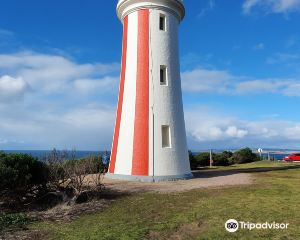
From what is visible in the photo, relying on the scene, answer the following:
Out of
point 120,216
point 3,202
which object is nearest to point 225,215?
point 120,216

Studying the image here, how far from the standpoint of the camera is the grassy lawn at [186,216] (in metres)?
7.94

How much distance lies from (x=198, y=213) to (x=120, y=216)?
249 cm

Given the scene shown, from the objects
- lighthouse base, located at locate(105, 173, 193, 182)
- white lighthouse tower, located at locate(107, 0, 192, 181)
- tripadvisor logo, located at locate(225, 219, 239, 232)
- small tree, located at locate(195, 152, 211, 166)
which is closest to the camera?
tripadvisor logo, located at locate(225, 219, 239, 232)

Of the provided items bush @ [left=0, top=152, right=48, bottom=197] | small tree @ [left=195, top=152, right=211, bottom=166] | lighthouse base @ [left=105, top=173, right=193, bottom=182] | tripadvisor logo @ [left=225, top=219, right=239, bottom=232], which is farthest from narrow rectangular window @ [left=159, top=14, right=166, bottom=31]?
small tree @ [left=195, top=152, right=211, bottom=166]

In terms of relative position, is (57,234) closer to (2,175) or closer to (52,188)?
(2,175)

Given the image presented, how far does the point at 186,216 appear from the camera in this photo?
31.7ft

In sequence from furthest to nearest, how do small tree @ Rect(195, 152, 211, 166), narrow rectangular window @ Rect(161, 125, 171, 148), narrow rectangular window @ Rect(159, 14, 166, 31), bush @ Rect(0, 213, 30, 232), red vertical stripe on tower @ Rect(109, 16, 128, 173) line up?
small tree @ Rect(195, 152, 211, 166) < narrow rectangular window @ Rect(159, 14, 166, 31) < red vertical stripe on tower @ Rect(109, 16, 128, 173) < narrow rectangular window @ Rect(161, 125, 171, 148) < bush @ Rect(0, 213, 30, 232)

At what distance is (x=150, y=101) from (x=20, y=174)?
927cm

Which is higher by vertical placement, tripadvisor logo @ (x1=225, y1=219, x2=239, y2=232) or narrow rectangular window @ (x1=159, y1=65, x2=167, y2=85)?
narrow rectangular window @ (x1=159, y1=65, x2=167, y2=85)

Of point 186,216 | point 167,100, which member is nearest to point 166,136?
point 167,100

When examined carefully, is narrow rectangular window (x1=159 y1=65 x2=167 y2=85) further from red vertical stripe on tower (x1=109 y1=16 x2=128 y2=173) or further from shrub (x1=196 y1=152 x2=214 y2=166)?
shrub (x1=196 y1=152 x2=214 y2=166)

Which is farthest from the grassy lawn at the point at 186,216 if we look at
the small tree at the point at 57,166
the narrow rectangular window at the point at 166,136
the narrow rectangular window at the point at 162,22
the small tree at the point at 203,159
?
the small tree at the point at 203,159

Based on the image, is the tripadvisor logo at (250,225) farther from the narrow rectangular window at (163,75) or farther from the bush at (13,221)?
the narrow rectangular window at (163,75)

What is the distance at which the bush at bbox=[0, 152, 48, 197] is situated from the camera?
35.7 ft
